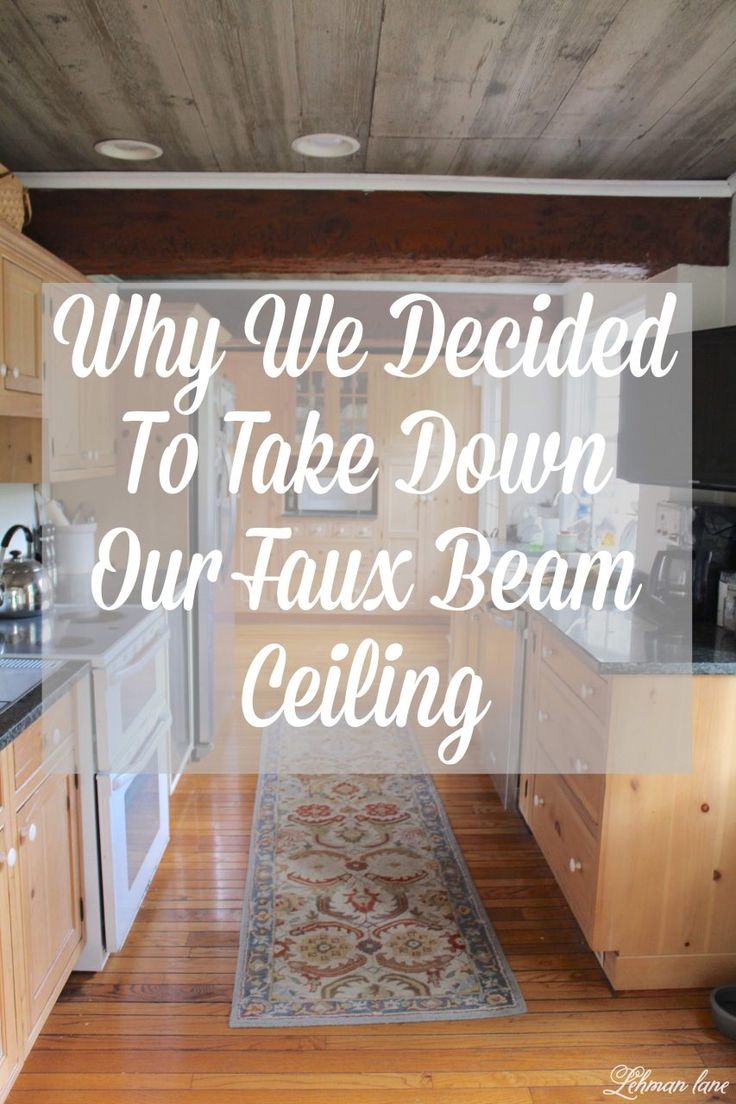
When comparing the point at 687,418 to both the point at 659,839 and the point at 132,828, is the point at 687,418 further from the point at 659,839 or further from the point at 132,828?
the point at 132,828

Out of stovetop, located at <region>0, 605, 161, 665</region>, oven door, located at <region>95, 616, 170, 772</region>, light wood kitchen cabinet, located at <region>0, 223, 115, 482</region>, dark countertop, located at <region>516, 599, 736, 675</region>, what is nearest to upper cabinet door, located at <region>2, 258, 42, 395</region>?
light wood kitchen cabinet, located at <region>0, 223, 115, 482</region>

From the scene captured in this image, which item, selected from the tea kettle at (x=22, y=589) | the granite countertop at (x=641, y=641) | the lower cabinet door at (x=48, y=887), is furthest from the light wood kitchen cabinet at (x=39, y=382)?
the granite countertop at (x=641, y=641)

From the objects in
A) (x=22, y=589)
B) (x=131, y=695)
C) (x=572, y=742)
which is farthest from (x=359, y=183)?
(x=572, y=742)

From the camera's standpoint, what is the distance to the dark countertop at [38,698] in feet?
5.45

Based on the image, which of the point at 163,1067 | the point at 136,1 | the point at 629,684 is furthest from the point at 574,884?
the point at 136,1

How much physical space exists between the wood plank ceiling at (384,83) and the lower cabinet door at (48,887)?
5.74 ft

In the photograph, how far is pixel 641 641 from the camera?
7.54ft

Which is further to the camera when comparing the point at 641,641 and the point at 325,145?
the point at 325,145

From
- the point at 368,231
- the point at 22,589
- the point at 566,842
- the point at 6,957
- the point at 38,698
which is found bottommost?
the point at 566,842

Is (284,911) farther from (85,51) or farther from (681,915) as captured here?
(85,51)

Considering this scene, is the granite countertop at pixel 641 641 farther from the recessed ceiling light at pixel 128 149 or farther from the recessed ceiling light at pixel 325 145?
the recessed ceiling light at pixel 128 149

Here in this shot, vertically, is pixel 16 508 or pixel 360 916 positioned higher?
pixel 16 508

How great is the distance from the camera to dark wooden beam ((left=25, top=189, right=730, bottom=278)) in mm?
2857

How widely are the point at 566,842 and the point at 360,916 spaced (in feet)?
2.19
